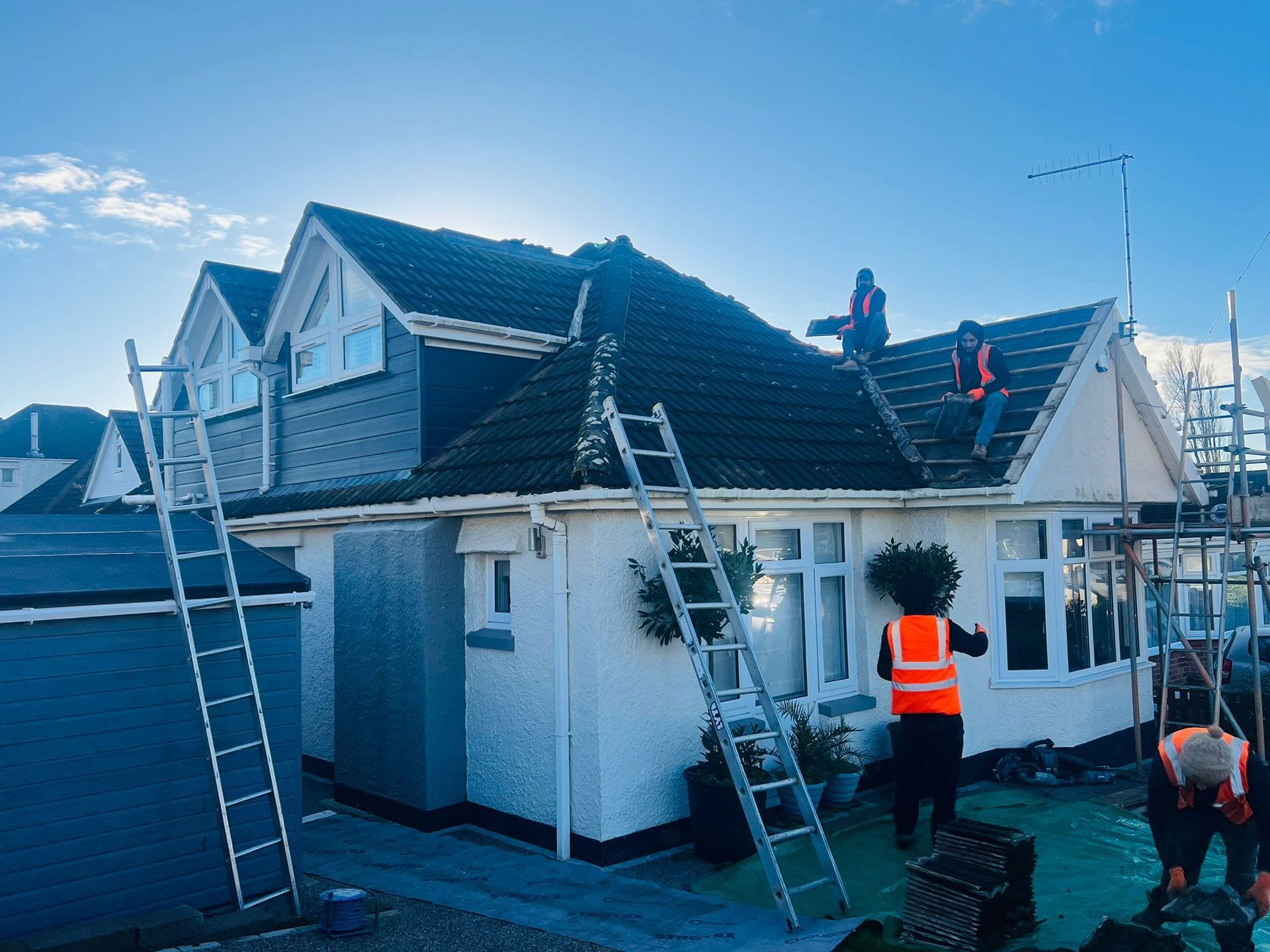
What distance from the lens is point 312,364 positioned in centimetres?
1179

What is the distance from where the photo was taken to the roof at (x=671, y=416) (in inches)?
328

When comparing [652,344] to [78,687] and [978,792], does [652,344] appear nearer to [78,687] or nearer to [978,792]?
[978,792]

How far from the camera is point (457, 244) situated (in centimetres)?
1288

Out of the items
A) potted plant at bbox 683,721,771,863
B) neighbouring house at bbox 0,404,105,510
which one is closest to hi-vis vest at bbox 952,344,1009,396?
potted plant at bbox 683,721,771,863

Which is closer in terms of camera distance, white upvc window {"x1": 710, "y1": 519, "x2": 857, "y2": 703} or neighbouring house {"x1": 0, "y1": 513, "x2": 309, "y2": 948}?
neighbouring house {"x1": 0, "y1": 513, "x2": 309, "y2": 948}

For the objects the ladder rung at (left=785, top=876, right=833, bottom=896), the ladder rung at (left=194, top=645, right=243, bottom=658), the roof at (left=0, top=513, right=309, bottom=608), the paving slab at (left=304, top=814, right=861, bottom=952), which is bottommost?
the paving slab at (left=304, top=814, right=861, bottom=952)

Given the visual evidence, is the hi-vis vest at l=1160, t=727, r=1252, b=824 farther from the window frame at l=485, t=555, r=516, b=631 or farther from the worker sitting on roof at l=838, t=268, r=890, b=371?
the worker sitting on roof at l=838, t=268, r=890, b=371

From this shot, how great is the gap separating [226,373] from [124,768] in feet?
27.7

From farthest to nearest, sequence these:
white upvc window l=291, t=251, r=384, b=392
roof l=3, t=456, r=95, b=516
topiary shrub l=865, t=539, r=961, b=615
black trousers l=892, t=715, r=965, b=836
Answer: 1. roof l=3, t=456, r=95, b=516
2. white upvc window l=291, t=251, r=384, b=392
3. topiary shrub l=865, t=539, r=961, b=615
4. black trousers l=892, t=715, r=965, b=836

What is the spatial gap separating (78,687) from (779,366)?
26.9ft

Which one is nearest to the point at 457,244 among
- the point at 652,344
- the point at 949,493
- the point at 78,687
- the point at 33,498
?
the point at 652,344

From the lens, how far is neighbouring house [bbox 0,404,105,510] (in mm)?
48656

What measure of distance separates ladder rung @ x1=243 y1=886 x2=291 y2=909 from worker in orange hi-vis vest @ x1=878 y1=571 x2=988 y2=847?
4583 millimetres

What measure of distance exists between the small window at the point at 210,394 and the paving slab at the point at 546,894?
7.40 m
